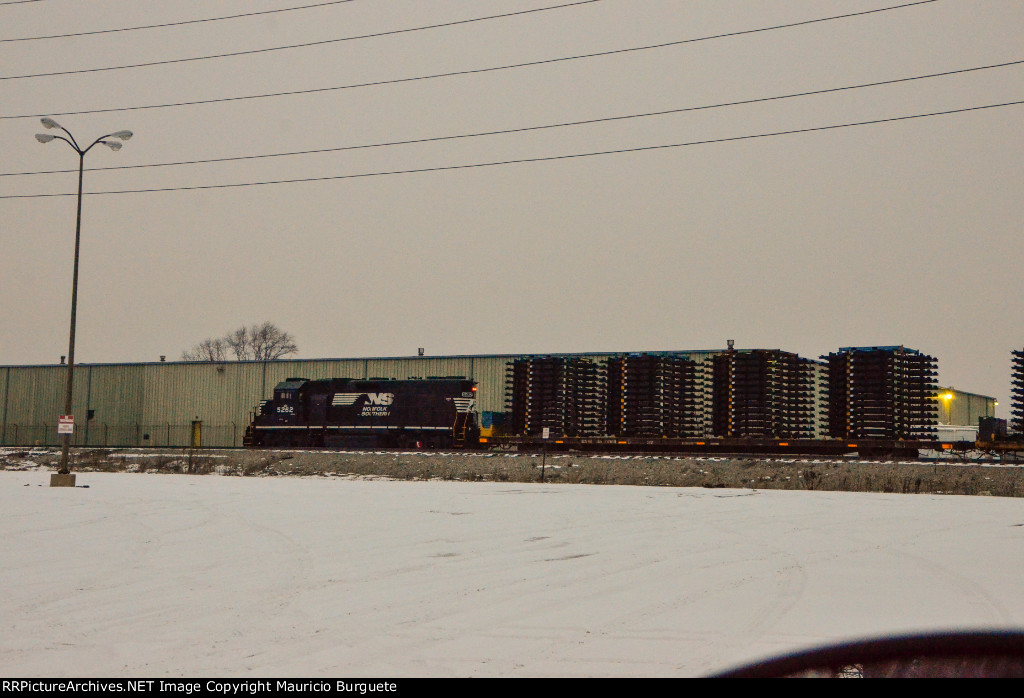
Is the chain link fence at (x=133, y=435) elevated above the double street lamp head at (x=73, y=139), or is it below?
below

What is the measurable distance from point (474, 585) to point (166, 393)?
60871 mm

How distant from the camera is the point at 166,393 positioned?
6606 centimetres

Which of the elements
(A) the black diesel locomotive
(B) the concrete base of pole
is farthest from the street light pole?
(A) the black diesel locomotive

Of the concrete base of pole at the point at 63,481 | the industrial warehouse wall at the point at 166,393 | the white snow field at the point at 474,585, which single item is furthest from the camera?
the industrial warehouse wall at the point at 166,393

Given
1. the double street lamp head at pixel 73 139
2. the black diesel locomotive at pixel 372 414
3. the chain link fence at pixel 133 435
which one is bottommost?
the chain link fence at pixel 133 435

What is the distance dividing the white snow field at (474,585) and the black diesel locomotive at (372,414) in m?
29.9

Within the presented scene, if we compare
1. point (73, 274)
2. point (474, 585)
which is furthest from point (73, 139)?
point (474, 585)

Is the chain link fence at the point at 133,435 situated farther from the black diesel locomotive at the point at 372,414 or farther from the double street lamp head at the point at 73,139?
the double street lamp head at the point at 73,139

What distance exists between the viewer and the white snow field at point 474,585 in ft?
22.5

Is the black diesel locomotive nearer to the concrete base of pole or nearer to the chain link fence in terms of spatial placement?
the chain link fence

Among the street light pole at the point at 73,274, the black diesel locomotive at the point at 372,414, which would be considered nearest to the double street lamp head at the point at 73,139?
the street light pole at the point at 73,274

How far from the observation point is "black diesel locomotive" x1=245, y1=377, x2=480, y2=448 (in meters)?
49.2

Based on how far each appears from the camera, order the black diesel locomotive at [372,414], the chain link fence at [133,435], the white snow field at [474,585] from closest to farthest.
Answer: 1. the white snow field at [474,585]
2. the black diesel locomotive at [372,414]
3. the chain link fence at [133,435]

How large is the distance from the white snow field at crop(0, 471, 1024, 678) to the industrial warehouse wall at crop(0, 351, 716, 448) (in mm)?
41400
